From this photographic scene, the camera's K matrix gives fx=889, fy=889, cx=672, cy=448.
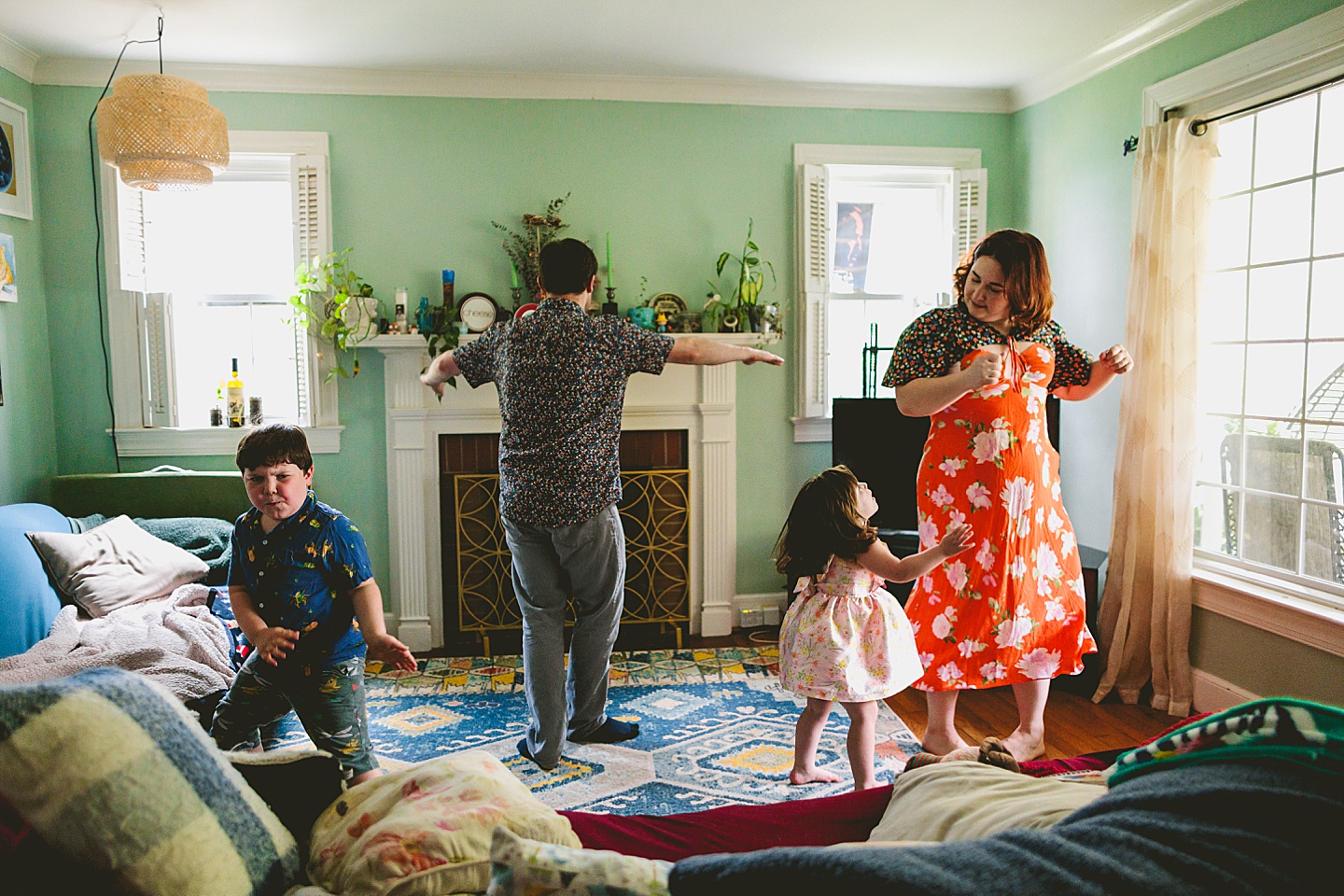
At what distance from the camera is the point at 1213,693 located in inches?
122

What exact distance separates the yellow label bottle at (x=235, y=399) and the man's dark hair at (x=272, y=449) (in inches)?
84.4

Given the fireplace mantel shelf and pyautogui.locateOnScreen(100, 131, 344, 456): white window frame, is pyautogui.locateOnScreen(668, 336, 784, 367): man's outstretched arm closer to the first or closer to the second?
the fireplace mantel shelf

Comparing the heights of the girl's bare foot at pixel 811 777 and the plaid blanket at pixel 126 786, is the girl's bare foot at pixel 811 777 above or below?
below

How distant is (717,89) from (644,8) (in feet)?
3.11

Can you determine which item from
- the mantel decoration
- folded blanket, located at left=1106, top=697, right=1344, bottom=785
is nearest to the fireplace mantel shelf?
the mantel decoration

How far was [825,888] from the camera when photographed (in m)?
0.72

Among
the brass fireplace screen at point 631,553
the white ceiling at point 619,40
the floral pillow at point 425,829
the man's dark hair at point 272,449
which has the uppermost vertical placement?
the white ceiling at point 619,40

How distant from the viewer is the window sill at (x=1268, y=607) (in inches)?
105

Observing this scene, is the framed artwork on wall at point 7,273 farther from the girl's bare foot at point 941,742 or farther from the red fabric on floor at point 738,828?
the girl's bare foot at point 941,742

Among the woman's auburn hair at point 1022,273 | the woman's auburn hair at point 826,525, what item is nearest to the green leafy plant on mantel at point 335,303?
the woman's auburn hair at point 826,525

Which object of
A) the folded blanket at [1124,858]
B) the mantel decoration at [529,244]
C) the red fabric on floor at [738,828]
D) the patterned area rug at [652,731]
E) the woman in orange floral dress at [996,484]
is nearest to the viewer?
the folded blanket at [1124,858]

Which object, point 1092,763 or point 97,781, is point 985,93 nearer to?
Result: point 1092,763

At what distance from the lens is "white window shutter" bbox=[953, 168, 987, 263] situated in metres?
4.31

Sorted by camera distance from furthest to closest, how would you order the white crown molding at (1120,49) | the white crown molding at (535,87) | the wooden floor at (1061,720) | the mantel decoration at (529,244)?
the mantel decoration at (529,244), the white crown molding at (535,87), the white crown molding at (1120,49), the wooden floor at (1061,720)
